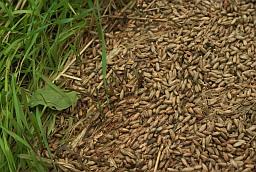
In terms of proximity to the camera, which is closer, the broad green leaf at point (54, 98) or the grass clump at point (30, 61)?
the grass clump at point (30, 61)

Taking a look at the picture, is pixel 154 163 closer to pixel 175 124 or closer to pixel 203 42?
Result: pixel 175 124

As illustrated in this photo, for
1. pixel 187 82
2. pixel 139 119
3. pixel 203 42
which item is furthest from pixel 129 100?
pixel 203 42

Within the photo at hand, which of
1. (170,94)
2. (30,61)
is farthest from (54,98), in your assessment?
(170,94)

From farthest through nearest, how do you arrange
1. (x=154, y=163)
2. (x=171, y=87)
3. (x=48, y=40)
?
(x=48, y=40) → (x=171, y=87) → (x=154, y=163)

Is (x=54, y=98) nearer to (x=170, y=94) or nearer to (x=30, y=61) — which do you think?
(x=30, y=61)
